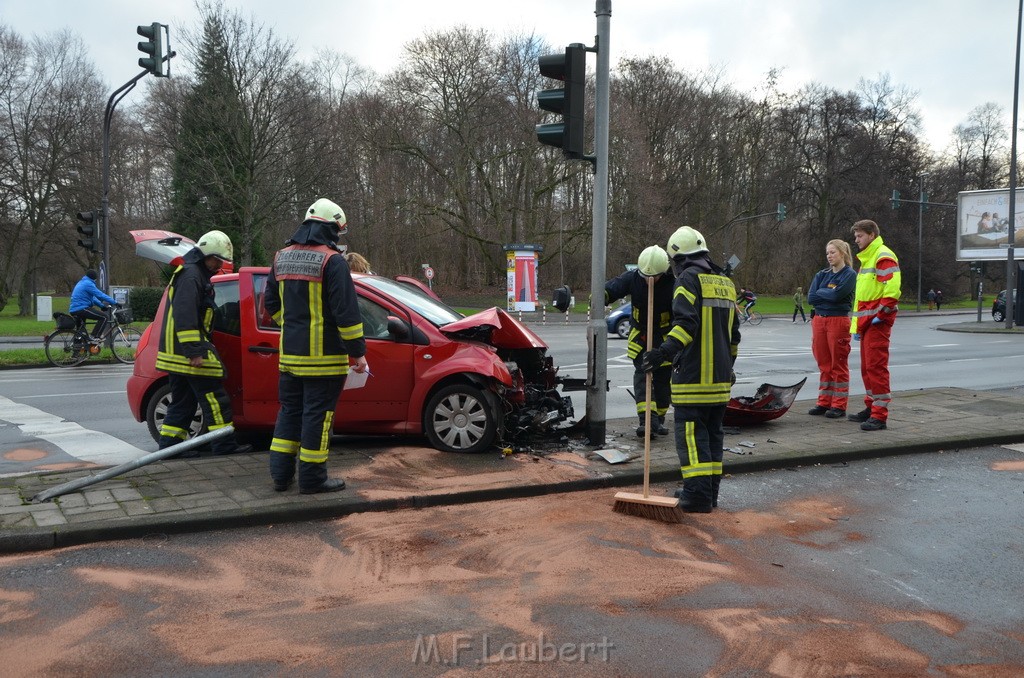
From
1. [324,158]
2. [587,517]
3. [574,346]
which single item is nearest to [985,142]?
[324,158]

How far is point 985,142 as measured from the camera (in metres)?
67.6

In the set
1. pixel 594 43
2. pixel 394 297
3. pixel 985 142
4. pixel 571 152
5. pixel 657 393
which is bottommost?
pixel 657 393

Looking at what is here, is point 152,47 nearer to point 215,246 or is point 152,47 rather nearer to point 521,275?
point 215,246

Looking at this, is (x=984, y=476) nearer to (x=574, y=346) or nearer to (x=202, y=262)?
(x=202, y=262)

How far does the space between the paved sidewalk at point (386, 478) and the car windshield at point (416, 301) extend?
1.14 m

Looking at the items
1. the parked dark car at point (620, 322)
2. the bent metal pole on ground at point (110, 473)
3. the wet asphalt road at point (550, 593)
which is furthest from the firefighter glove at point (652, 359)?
the parked dark car at point (620, 322)

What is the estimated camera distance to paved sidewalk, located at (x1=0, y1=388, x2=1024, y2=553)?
5.03 metres

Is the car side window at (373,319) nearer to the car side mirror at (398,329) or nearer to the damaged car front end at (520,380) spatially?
the car side mirror at (398,329)

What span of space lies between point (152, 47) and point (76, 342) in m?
5.90

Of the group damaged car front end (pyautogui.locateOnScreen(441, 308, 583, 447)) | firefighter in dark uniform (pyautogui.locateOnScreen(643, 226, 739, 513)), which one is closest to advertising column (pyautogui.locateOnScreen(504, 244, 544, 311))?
damaged car front end (pyautogui.locateOnScreen(441, 308, 583, 447))

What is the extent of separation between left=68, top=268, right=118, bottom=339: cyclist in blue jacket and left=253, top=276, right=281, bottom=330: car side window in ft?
37.8

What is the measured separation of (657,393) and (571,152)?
2.37 m

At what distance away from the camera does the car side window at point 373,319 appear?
6.93 metres

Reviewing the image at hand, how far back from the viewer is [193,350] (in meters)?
6.45
